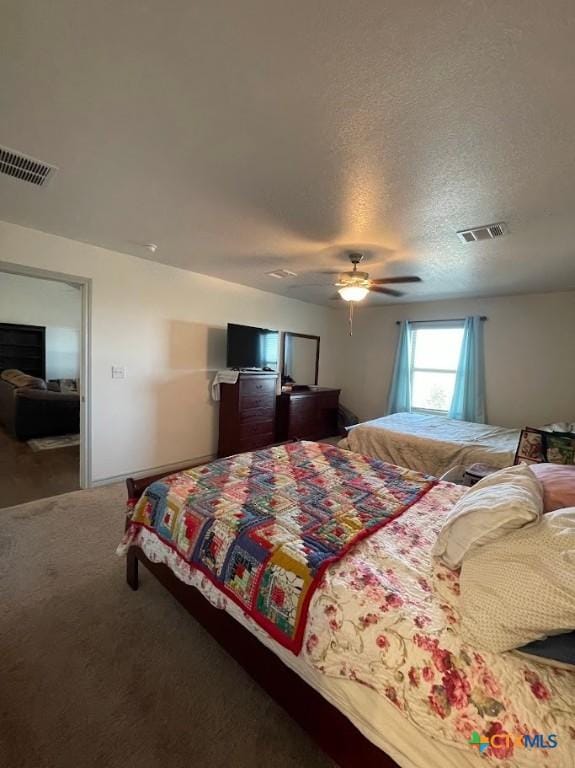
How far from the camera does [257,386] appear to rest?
437 centimetres

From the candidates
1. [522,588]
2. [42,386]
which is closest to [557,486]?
[522,588]

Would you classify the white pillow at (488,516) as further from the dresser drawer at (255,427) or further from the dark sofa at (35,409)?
the dark sofa at (35,409)

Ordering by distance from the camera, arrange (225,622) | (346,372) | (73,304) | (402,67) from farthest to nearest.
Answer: (73,304) → (346,372) → (225,622) → (402,67)

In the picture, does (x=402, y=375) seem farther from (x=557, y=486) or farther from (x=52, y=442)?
(x=52, y=442)

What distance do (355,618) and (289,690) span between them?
1.49ft

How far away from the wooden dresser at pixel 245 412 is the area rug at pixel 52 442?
2283 millimetres

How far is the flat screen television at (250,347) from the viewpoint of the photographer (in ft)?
14.0

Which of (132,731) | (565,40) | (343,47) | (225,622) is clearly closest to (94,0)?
(343,47)

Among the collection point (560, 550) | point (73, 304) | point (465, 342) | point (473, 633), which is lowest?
point (473, 633)

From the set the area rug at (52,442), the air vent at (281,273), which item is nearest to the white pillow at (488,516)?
the air vent at (281,273)

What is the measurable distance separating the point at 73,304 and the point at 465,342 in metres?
7.82

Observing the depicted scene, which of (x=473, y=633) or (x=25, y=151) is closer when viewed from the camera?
(x=473, y=633)

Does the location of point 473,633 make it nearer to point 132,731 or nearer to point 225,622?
point 225,622

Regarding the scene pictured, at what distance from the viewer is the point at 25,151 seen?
171 centimetres
